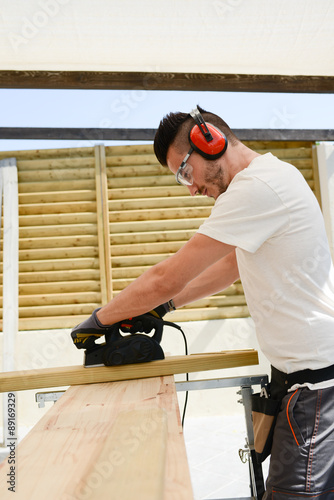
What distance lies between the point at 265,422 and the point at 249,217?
675 millimetres

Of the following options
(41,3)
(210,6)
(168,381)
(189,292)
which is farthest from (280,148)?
(168,381)

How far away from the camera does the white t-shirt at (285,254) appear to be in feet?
4.34

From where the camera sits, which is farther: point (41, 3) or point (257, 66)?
point (257, 66)

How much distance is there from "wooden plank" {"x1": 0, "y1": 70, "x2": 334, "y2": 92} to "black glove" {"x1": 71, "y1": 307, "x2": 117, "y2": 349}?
2.21m

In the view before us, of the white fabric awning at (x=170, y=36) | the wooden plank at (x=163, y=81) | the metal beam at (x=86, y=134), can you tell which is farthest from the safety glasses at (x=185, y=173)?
the metal beam at (x=86, y=134)

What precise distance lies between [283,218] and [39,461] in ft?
3.01

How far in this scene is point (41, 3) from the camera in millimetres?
2730

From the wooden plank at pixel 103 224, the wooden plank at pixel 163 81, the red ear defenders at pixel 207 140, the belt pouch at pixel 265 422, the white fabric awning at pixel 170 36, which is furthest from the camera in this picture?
the wooden plank at pixel 103 224

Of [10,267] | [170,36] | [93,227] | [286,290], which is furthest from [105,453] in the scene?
[93,227]

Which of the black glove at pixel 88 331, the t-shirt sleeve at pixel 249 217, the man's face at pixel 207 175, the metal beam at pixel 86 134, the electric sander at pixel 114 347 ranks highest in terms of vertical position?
the metal beam at pixel 86 134

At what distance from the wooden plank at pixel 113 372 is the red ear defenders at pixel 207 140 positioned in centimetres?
76

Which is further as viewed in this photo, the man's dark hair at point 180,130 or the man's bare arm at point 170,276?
the man's dark hair at point 180,130

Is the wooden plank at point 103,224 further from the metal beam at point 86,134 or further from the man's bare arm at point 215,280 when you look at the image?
the man's bare arm at point 215,280

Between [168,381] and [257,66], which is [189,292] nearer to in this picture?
[168,381]
